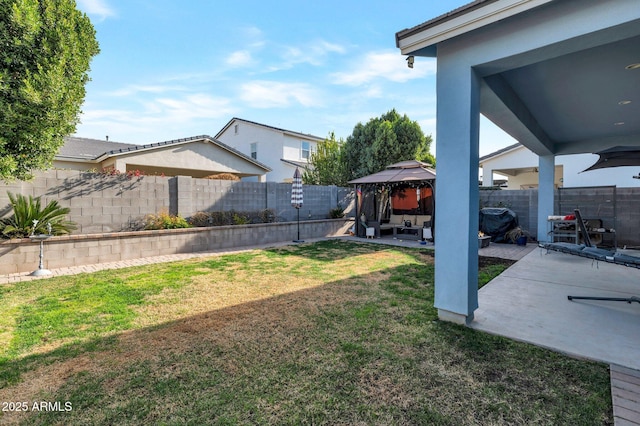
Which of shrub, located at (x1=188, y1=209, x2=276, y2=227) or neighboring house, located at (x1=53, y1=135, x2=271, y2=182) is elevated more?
neighboring house, located at (x1=53, y1=135, x2=271, y2=182)

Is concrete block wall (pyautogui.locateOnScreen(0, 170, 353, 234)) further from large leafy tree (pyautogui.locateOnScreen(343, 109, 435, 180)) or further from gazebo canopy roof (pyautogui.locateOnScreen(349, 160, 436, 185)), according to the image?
large leafy tree (pyautogui.locateOnScreen(343, 109, 435, 180))

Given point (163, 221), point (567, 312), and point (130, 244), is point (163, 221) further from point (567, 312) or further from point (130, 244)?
point (567, 312)

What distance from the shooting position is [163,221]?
319 inches

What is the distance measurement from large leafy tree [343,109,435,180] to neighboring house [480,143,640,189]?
5148 mm

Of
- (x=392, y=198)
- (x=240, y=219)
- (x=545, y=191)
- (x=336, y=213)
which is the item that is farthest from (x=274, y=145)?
(x=545, y=191)

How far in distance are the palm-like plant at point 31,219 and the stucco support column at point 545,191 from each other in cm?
1331

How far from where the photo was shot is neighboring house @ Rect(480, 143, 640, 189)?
47.3 ft

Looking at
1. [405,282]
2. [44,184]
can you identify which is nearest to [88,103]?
[44,184]

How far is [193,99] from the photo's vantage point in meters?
12.1

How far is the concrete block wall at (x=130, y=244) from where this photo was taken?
587 cm

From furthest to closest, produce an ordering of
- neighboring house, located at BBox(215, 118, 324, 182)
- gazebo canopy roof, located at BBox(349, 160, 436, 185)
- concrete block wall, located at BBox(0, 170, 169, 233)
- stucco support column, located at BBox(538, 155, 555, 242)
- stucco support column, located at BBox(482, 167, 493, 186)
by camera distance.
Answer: neighboring house, located at BBox(215, 118, 324, 182) < stucco support column, located at BBox(482, 167, 493, 186) < gazebo canopy roof, located at BBox(349, 160, 436, 185) < stucco support column, located at BBox(538, 155, 555, 242) < concrete block wall, located at BBox(0, 170, 169, 233)

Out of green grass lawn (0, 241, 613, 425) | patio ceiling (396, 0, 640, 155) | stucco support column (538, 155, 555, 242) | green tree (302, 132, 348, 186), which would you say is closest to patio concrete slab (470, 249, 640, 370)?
green grass lawn (0, 241, 613, 425)

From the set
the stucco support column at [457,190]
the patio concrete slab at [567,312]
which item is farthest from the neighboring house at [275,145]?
the stucco support column at [457,190]

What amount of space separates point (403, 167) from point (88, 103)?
987cm
